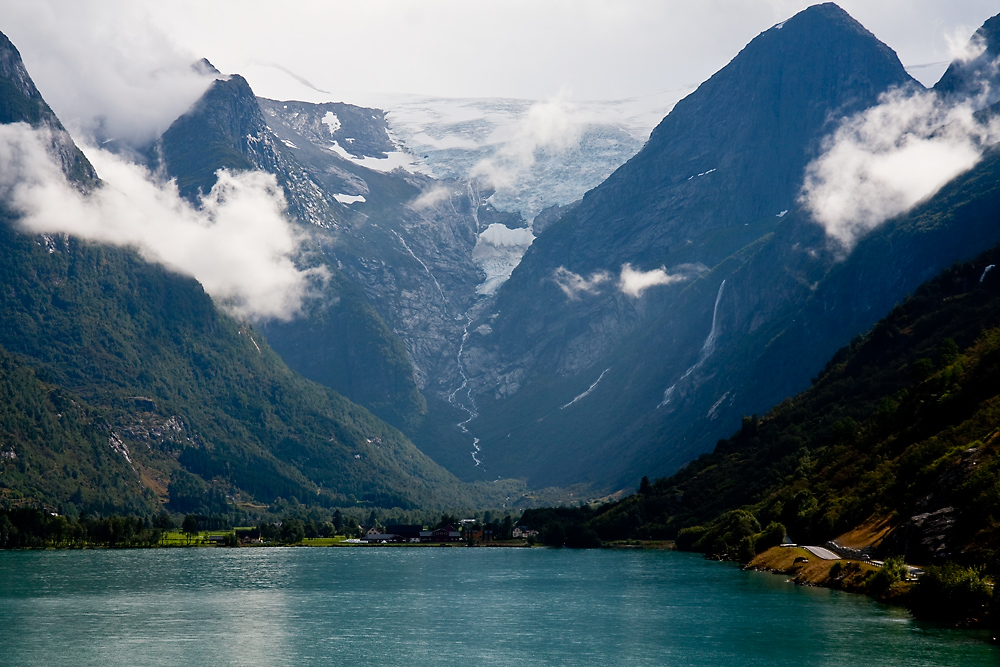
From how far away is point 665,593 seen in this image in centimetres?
13875

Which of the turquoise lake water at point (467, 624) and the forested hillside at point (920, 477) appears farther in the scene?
the forested hillside at point (920, 477)

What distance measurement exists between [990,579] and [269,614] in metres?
75.7

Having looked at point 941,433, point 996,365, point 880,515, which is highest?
point 996,365

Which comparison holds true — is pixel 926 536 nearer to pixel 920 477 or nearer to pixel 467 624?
pixel 920 477

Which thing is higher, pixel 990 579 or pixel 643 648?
pixel 990 579

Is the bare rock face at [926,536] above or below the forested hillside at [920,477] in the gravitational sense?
below

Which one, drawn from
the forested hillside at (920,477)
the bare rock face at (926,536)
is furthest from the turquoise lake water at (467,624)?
the forested hillside at (920,477)

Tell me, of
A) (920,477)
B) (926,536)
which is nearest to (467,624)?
(926,536)

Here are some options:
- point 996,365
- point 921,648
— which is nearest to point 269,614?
point 921,648

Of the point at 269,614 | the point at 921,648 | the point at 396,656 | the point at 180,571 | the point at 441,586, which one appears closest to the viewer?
the point at 921,648

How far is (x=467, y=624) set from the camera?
112250 mm

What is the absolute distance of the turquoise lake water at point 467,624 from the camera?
88.8 m

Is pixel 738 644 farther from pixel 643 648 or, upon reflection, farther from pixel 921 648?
pixel 921 648

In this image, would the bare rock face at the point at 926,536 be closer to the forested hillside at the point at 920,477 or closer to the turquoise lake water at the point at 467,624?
the forested hillside at the point at 920,477
